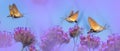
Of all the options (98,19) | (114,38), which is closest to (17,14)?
(98,19)

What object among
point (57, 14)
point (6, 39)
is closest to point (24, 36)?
point (6, 39)

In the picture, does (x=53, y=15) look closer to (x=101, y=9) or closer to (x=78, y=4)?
(x=78, y=4)

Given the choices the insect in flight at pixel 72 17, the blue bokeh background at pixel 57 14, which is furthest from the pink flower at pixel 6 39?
the insect in flight at pixel 72 17

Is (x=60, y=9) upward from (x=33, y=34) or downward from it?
upward

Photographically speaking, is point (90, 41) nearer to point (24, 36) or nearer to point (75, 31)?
point (75, 31)

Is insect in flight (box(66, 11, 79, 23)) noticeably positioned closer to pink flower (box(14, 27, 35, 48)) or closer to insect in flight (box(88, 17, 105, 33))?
insect in flight (box(88, 17, 105, 33))

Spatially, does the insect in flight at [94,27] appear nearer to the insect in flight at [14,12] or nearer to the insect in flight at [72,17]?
the insect in flight at [72,17]
